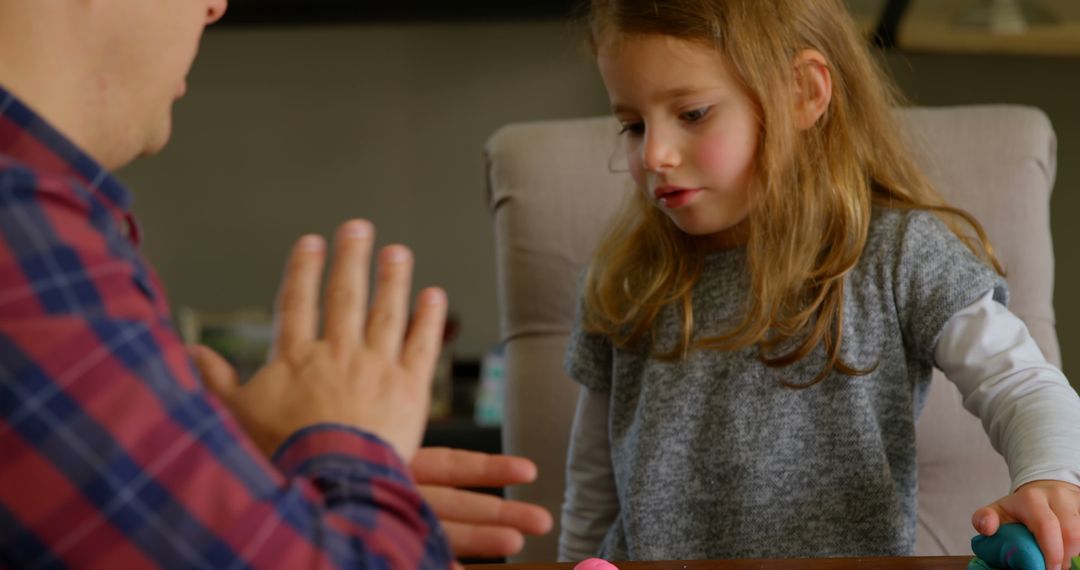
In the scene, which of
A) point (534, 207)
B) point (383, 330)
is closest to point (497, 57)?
point (534, 207)

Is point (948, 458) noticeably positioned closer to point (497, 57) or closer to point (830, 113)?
point (830, 113)

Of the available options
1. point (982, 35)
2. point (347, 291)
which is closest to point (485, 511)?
point (347, 291)

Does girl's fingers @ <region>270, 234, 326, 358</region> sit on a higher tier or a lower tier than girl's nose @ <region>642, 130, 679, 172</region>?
higher

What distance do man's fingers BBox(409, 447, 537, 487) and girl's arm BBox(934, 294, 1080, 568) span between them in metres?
0.33

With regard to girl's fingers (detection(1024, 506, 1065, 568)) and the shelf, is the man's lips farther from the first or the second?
the shelf

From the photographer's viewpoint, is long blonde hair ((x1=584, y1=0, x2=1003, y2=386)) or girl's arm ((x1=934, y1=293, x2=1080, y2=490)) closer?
girl's arm ((x1=934, y1=293, x2=1080, y2=490))

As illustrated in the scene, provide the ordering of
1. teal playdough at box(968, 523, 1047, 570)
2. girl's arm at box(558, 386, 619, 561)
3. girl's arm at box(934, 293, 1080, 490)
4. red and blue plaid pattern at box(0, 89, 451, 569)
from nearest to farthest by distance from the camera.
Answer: red and blue plaid pattern at box(0, 89, 451, 569) < teal playdough at box(968, 523, 1047, 570) < girl's arm at box(934, 293, 1080, 490) < girl's arm at box(558, 386, 619, 561)

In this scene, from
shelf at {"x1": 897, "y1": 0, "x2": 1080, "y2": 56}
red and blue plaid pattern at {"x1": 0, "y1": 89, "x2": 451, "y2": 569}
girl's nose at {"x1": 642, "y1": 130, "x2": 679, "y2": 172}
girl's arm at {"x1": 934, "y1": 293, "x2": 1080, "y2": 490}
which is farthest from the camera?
shelf at {"x1": 897, "y1": 0, "x2": 1080, "y2": 56}

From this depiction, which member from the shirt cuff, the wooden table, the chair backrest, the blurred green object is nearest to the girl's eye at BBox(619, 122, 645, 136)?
the chair backrest

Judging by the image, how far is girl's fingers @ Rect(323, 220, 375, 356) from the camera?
0.60m

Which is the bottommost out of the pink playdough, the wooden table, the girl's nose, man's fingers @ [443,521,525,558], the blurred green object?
the blurred green object

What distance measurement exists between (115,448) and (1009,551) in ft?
1.81

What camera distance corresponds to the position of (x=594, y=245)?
1.47 meters

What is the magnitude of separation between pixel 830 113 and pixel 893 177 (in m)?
0.09
